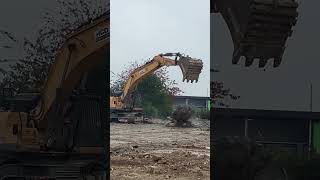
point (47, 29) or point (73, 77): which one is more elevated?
point (47, 29)

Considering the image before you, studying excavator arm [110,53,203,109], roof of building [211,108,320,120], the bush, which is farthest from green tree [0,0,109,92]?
roof of building [211,108,320,120]

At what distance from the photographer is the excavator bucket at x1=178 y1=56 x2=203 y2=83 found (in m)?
4.20

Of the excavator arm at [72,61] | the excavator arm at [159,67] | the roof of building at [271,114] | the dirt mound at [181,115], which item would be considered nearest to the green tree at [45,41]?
the excavator arm at [72,61]

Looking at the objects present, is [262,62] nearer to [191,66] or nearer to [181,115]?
[191,66]

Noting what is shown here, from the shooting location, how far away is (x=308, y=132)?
4.33 metres

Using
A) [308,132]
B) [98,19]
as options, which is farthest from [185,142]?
[98,19]

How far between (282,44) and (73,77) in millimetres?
1872

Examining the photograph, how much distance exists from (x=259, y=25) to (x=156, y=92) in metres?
1.20

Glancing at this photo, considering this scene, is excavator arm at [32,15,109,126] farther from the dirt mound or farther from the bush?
the bush

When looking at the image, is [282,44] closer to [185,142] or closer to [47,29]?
[185,142]

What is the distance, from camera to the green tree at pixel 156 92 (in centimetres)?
461

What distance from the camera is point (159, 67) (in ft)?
14.3

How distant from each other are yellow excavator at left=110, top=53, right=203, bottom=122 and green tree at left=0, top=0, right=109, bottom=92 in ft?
2.10

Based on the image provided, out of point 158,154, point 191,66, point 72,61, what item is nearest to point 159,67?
point 191,66
